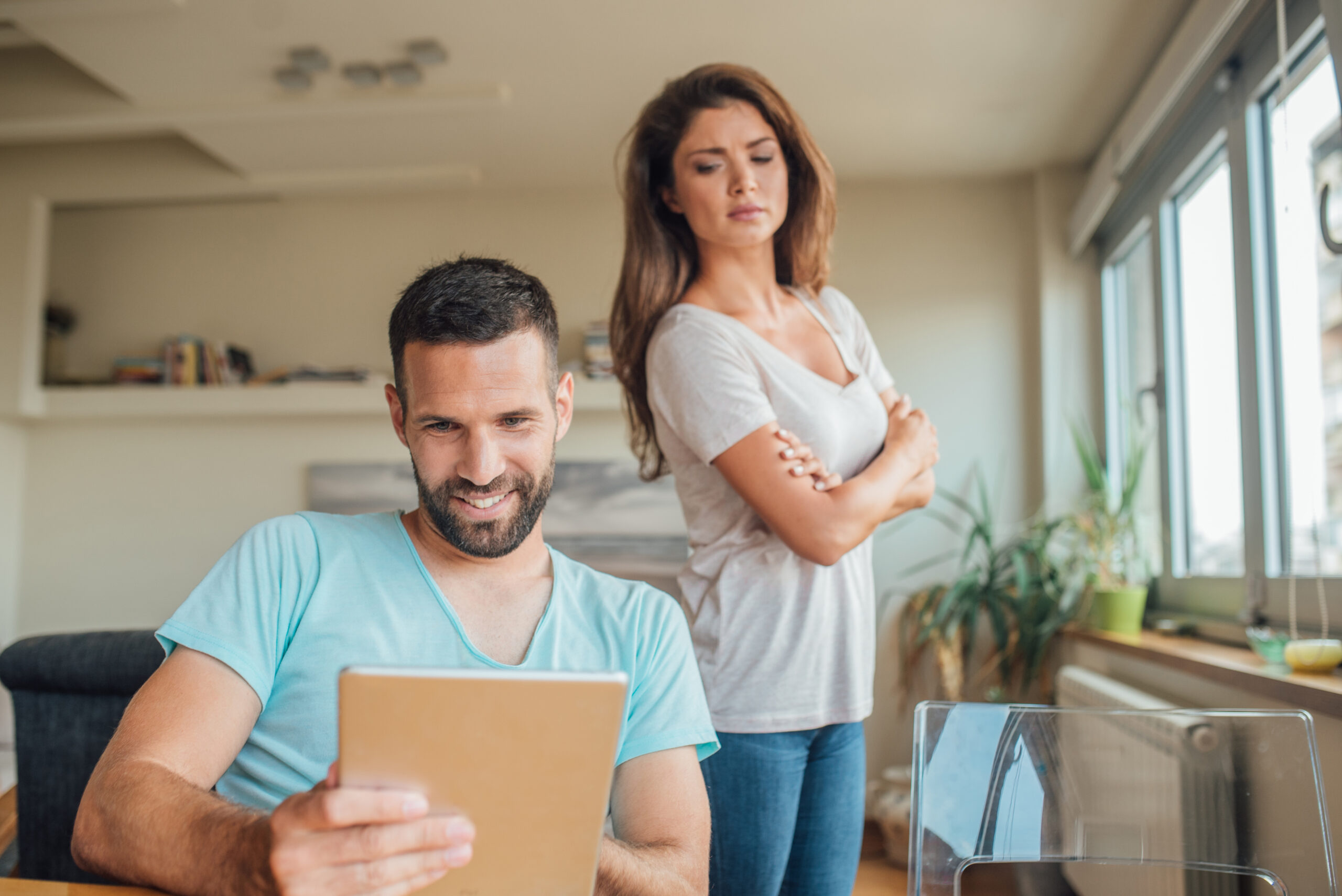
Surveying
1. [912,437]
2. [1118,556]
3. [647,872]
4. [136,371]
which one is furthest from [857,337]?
[136,371]

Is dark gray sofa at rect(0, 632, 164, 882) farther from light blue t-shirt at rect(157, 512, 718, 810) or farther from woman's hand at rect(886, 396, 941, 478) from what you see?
woman's hand at rect(886, 396, 941, 478)

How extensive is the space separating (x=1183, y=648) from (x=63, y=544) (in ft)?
15.4

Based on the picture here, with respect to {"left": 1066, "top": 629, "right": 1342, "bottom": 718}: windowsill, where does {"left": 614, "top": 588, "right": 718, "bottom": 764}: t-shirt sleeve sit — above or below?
above

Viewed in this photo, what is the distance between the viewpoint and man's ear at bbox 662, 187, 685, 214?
5.02 ft

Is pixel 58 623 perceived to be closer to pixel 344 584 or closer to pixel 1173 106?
pixel 344 584

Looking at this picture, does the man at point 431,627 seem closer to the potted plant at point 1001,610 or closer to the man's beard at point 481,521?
the man's beard at point 481,521

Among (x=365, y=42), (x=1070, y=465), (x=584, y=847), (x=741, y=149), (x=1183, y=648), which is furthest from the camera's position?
(x=1070, y=465)

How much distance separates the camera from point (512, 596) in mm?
1145

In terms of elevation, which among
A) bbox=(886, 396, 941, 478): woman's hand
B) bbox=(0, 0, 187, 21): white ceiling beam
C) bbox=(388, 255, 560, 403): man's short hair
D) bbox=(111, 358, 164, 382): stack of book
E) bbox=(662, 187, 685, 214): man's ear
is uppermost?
bbox=(0, 0, 187, 21): white ceiling beam

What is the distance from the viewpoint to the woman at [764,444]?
1.27 m

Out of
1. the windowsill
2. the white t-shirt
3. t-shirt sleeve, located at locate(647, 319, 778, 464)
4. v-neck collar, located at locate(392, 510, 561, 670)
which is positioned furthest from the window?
v-neck collar, located at locate(392, 510, 561, 670)

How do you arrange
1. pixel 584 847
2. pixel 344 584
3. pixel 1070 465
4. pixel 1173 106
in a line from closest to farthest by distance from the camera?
pixel 584 847 → pixel 344 584 → pixel 1173 106 → pixel 1070 465

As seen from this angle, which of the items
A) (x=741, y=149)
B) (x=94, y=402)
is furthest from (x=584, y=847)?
(x=94, y=402)

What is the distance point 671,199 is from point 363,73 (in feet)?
7.93
